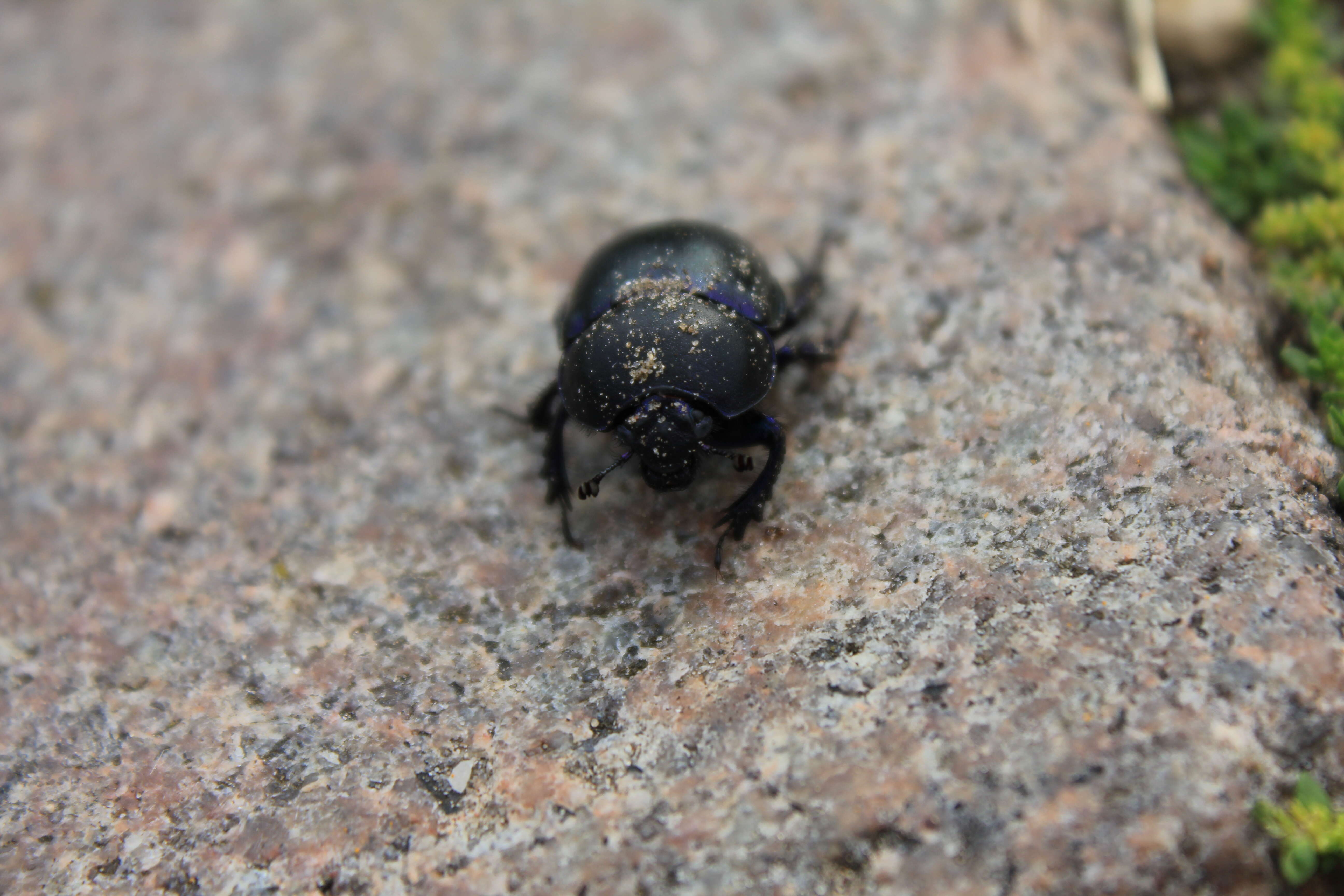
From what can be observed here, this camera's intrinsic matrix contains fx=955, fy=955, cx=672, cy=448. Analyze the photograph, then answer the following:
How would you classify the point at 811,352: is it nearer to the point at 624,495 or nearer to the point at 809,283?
the point at 809,283

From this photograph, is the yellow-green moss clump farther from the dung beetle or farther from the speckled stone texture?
the dung beetle

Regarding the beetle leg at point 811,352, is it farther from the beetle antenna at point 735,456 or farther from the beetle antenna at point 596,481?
the beetle antenna at point 596,481

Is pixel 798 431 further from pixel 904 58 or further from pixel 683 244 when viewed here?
pixel 904 58

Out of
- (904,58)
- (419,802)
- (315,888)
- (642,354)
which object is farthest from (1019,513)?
(904,58)

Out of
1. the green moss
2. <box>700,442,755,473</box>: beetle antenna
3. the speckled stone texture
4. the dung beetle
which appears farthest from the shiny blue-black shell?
the green moss

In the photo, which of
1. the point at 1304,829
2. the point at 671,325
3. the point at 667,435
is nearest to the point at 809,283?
the point at 671,325

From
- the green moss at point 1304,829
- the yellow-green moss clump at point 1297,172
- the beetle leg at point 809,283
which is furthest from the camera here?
the beetle leg at point 809,283

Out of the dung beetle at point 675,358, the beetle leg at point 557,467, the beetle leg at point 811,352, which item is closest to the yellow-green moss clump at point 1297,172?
the beetle leg at point 811,352
